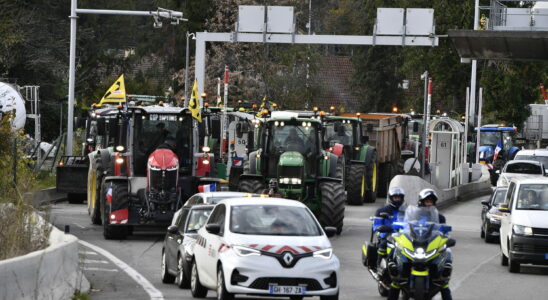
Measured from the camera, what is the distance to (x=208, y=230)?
18094mm

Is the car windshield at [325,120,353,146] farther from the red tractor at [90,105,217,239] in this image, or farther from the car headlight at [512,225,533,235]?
the car headlight at [512,225,533,235]

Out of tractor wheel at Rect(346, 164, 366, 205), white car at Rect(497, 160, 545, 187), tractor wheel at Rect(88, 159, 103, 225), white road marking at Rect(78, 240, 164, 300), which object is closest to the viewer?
white road marking at Rect(78, 240, 164, 300)

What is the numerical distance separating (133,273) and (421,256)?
6.59 m

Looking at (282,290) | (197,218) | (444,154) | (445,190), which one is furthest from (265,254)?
(444,154)

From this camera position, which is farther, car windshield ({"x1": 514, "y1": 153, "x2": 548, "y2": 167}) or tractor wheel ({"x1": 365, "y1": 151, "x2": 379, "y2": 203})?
Result: car windshield ({"x1": 514, "y1": 153, "x2": 548, "y2": 167})

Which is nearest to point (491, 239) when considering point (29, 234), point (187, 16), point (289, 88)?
point (29, 234)

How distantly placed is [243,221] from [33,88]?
35.0 meters

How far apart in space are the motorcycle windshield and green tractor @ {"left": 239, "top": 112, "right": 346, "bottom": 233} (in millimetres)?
12910

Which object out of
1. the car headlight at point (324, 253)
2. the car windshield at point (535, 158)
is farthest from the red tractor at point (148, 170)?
the car windshield at point (535, 158)

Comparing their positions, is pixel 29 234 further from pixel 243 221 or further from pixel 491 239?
pixel 491 239

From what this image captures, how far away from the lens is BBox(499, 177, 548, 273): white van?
24.3m

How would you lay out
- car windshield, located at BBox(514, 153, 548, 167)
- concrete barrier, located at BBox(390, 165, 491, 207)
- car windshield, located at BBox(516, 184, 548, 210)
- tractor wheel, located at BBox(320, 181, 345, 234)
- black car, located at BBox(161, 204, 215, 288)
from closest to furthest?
black car, located at BBox(161, 204, 215, 288) < car windshield, located at BBox(516, 184, 548, 210) < tractor wheel, located at BBox(320, 181, 345, 234) < concrete barrier, located at BBox(390, 165, 491, 207) < car windshield, located at BBox(514, 153, 548, 167)

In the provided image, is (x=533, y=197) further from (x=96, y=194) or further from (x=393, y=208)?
(x=96, y=194)

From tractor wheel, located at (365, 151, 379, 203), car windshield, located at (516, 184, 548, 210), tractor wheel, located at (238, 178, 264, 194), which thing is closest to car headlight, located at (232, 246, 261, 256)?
car windshield, located at (516, 184, 548, 210)
